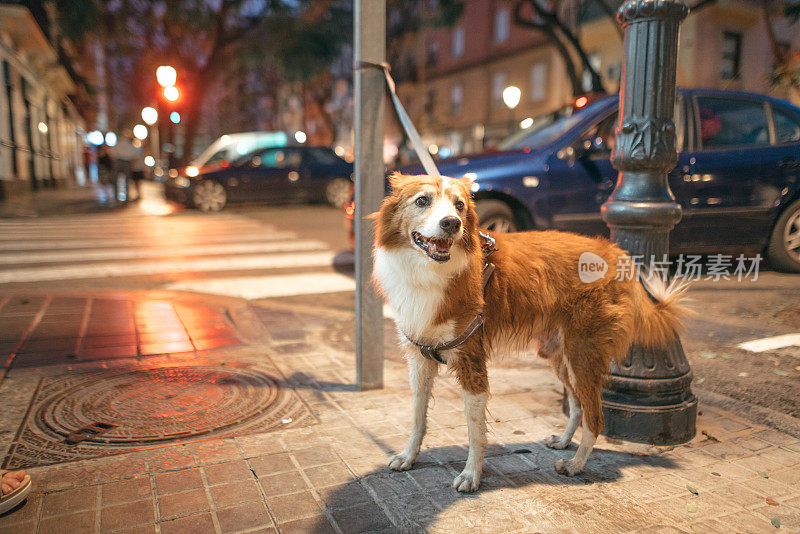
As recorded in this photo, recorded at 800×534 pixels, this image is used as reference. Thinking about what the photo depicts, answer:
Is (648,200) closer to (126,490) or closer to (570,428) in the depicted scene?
(570,428)

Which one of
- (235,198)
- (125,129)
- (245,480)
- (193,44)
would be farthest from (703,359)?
→ (125,129)

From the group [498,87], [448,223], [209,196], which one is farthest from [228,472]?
[498,87]

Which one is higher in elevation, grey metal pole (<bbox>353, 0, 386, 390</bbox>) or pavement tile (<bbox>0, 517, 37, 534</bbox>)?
grey metal pole (<bbox>353, 0, 386, 390</bbox>)

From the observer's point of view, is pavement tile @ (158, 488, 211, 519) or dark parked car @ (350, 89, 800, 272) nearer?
pavement tile @ (158, 488, 211, 519)

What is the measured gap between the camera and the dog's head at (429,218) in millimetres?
2516

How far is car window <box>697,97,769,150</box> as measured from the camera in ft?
23.3

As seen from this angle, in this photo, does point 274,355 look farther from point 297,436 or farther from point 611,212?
point 611,212

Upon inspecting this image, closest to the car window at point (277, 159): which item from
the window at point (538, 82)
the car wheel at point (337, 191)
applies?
the car wheel at point (337, 191)

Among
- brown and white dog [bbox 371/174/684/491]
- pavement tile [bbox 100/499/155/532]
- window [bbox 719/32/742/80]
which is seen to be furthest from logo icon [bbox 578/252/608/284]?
window [bbox 719/32/742/80]

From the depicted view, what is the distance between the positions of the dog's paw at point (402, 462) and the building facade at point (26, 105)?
17.9 meters

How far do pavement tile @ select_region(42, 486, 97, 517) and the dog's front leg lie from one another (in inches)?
53.8

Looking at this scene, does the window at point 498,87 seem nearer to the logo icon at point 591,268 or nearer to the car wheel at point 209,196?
the car wheel at point 209,196

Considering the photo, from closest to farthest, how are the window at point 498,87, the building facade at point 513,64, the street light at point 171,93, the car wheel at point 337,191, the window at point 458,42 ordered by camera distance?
the car wheel at point 337,191, the street light at point 171,93, the building facade at point 513,64, the window at point 498,87, the window at point 458,42

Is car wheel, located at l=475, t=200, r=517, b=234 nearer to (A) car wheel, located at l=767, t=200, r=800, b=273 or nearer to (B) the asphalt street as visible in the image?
(B) the asphalt street
